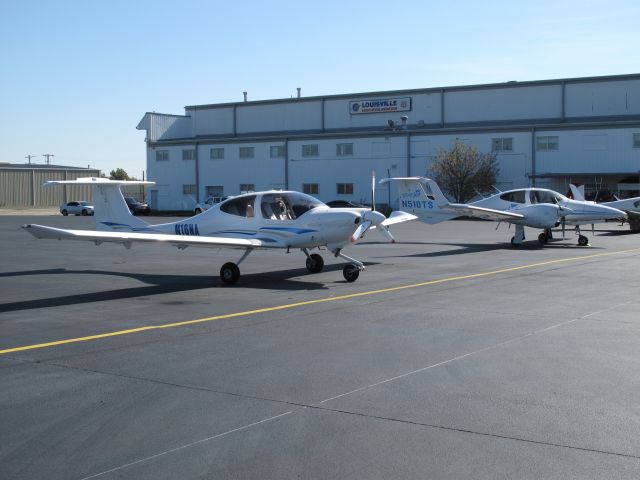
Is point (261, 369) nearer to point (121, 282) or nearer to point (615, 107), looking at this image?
point (121, 282)

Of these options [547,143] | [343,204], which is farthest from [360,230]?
[547,143]

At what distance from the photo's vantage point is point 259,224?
16578 mm

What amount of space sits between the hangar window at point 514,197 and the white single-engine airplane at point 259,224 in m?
12.9

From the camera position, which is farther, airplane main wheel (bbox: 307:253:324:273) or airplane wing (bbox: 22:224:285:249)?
airplane main wheel (bbox: 307:253:324:273)

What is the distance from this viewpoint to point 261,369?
316 inches

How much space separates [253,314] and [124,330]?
2.20 meters

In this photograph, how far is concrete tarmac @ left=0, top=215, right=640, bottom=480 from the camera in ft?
17.4

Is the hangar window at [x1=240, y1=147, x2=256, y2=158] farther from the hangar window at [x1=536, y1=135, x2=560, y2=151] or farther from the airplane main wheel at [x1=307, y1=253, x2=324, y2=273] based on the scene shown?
the airplane main wheel at [x1=307, y1=253, x2=324, y2=273]

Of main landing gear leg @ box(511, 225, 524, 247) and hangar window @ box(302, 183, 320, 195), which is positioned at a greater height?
hangar window @ box(302, 183, 320, 195)

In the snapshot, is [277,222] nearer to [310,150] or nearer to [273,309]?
[273,309]

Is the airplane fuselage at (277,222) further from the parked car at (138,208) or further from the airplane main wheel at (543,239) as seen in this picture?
the parked car at (138,208)

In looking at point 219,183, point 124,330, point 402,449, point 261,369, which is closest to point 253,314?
point 124,330

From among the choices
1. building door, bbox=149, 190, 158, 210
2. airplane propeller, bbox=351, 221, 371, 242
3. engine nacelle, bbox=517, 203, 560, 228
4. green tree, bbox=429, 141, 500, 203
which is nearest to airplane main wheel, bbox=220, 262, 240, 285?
airplane propeller, bbox=351, 221, 371, 242

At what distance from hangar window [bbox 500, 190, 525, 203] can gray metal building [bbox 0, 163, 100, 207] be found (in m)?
73.4
